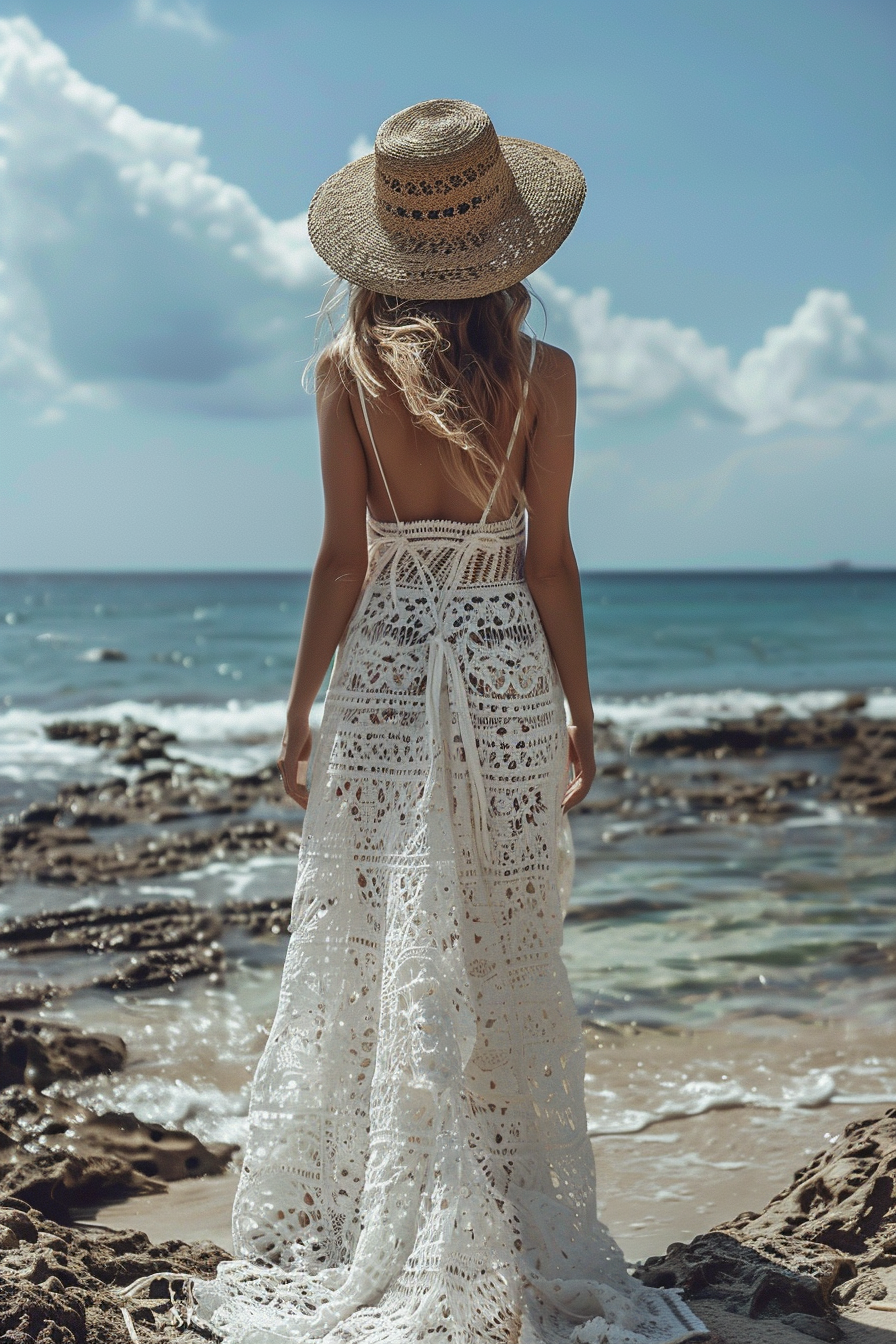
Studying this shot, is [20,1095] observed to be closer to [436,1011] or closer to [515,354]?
[436,1011]

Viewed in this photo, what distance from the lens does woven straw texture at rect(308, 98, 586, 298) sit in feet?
8.03

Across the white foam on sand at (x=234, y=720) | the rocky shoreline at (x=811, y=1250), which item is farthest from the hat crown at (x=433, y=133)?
the white foam on sand at (x=234, y=720)

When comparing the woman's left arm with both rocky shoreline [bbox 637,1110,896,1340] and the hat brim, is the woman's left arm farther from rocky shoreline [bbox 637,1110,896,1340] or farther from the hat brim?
rocky shoreline [bbox 637,1110,896,1340]

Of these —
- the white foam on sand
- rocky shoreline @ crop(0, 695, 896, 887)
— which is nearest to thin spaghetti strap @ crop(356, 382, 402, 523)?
rocky shoreline @ crop(0, 695, 896, 887)

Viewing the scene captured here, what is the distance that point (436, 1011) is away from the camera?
7.34 feet

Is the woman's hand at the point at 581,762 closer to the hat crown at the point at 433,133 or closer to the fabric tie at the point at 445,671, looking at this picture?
the fabric tie at the point at 445,671

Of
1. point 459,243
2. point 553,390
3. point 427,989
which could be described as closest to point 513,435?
point 553,390

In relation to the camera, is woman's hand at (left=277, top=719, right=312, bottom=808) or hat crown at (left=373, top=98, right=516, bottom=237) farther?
woman's hand at (left=277, top=719, right=312, bottom=808)

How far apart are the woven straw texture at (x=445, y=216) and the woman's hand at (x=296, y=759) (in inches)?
39.8

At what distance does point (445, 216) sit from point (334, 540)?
733 millimetres

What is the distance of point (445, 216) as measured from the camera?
2480 mm

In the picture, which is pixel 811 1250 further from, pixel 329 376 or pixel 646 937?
pixel 646 937

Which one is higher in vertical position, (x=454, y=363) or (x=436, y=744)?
(x=454, y=363)

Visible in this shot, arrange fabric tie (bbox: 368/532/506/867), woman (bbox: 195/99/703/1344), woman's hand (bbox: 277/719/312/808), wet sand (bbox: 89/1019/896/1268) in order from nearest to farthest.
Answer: woman (bbox: 195/99/703/1344) → fabric tie (bbox: 368/532/506/867) → woman's hand (bbox: 277/719/312/808) → wet sand (bbox: 89/1019/896/1268)
